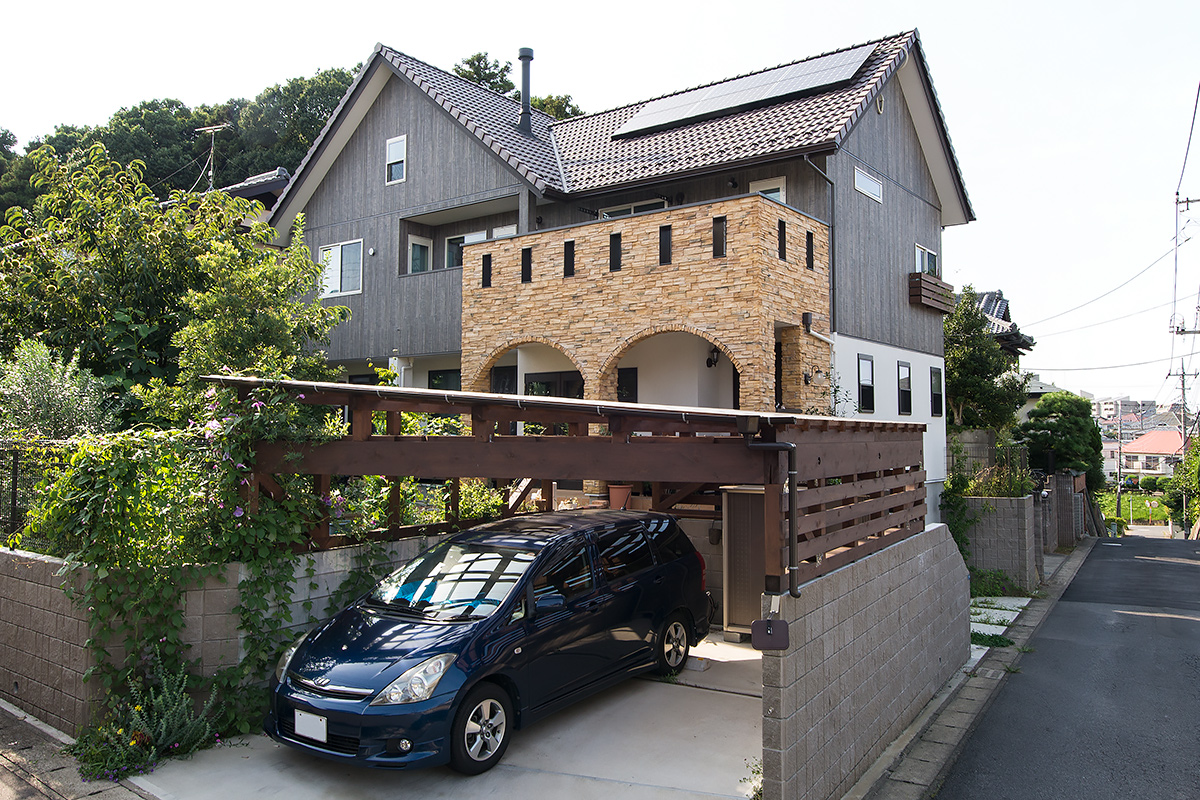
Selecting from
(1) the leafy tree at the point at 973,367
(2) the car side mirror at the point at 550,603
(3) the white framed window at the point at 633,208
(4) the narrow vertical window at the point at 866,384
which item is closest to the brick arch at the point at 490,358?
(3) the white framed window at the point at 633,208

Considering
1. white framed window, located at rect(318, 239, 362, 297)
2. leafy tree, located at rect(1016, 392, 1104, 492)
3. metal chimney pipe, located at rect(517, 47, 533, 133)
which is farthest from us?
leafy tree, located at rect(1016, 392, 1104, 492)

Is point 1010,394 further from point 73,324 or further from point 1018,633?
point 73,324

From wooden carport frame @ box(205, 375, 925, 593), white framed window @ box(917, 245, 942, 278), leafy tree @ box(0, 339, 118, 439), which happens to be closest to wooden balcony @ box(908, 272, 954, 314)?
white framed window @ box(917, 245, 942, 278)

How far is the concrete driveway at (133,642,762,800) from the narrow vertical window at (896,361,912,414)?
1121 centimetres

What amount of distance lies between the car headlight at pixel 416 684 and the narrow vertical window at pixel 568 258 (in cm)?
929

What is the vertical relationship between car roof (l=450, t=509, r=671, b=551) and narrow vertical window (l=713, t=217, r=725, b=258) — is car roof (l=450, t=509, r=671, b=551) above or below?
below

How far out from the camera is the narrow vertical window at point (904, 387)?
16531 mm

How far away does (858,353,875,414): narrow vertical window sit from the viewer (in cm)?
1488

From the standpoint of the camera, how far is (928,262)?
61.4 feet

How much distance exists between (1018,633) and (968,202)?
1203 centimetres

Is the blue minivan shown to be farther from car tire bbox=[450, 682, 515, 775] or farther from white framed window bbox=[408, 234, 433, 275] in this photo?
white framed window bbox=[408, 234, 433, 275]

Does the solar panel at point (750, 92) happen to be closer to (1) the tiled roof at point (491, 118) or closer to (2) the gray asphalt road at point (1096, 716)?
(1) the tiled roof at point (491, 118)

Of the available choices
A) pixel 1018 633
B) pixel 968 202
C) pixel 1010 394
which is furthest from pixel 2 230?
pixel 1010 394

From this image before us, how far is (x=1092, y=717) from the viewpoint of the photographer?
781 cm
